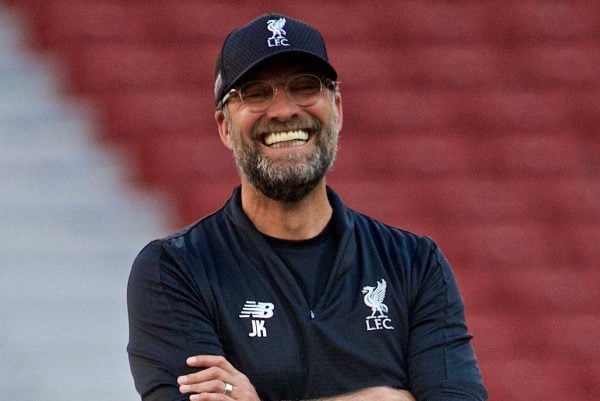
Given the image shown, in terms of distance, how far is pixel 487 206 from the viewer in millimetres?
4609

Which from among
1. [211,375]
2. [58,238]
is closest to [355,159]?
[58,238]

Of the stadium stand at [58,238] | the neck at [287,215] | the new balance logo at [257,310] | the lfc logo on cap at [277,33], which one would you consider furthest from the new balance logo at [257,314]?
the stadium stand at [58,238]

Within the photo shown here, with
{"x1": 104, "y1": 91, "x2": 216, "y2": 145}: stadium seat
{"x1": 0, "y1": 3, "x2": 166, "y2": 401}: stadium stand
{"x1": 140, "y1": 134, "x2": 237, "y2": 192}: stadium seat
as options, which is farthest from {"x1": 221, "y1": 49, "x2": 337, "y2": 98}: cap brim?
{"x1": 104, "y1": 91, "x2": 216, "y2": 145}: stadium seat

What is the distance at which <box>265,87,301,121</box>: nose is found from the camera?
187 centimetres

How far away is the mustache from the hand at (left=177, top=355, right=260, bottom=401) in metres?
0.33

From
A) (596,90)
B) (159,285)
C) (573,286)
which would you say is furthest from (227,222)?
(596,90)

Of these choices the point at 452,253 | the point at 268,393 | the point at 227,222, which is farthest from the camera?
the point at 452,253

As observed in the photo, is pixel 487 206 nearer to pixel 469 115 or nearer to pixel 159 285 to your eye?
pixel 469 115

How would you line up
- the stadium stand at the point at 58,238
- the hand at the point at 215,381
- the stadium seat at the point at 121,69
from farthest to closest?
the stadium seat at the point at 121,69
the stadium stand at the point at 58,238
the hand at the point at 215,381

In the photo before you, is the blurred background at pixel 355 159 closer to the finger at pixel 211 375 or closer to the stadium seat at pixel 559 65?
the stadium seat at pixel 559 65

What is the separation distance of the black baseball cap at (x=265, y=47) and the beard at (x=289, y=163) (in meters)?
0.07

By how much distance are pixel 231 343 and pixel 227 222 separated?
208 mm

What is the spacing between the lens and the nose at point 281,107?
1.87 meters

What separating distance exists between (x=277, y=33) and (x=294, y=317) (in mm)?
418
